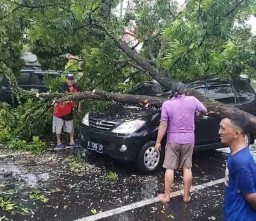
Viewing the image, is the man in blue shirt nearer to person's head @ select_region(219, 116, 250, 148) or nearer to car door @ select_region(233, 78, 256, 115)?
person's head @ select_region(219, 116, 250, 148)

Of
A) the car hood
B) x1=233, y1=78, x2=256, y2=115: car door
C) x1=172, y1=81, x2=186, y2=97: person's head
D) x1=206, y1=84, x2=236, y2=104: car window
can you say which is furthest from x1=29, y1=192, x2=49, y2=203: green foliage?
x1=233, y1=78, x2=256, y2=115: car door

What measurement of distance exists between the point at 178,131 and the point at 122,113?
5.82 feet

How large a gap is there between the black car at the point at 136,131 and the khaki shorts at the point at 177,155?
105cm

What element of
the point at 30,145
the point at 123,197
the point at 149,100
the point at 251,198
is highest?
the point at 149,100

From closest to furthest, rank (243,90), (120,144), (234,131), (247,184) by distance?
(247,184) < (234,131) < (120,144) < (243,90)

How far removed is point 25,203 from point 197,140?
350cm

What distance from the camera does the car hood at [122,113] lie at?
21.4 feet

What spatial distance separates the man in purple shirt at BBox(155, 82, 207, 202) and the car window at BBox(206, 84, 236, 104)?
2383 millimetres

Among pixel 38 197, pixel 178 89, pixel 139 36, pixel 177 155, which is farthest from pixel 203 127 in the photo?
pixel 38 197

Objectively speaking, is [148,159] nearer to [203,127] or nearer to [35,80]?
[203,127]

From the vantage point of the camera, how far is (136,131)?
20.6ft

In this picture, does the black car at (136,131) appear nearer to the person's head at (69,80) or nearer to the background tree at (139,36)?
the background tree at (139,36)

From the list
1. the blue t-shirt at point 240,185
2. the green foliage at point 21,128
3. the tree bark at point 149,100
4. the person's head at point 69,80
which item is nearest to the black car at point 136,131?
the tree bark at point 149,100

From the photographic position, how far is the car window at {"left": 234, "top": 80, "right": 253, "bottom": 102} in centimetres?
807
